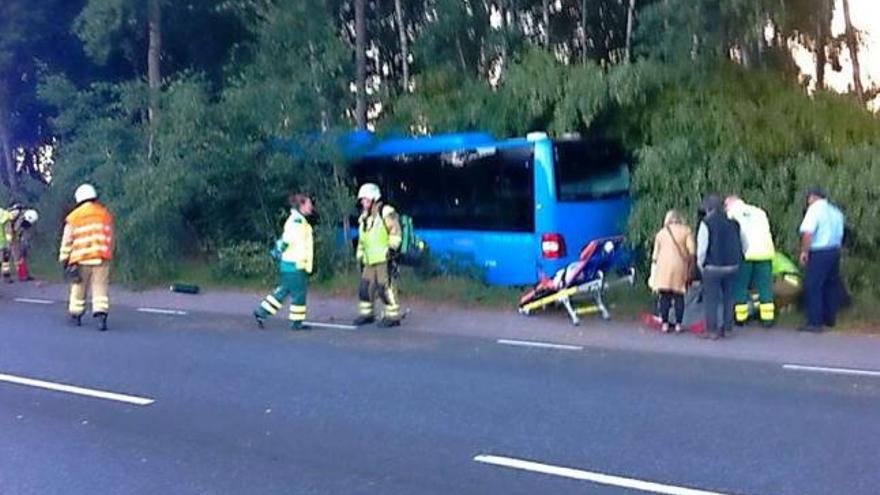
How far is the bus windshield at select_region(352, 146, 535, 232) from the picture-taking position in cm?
1661

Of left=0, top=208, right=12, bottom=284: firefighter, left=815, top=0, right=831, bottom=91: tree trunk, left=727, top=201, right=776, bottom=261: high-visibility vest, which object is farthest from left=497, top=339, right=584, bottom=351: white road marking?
left=0, top=208, right=12, bottom=284: firefighter

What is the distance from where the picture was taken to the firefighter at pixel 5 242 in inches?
859

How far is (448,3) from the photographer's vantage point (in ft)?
68.6

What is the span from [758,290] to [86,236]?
8.64 metres

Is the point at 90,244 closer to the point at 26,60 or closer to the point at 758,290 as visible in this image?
the point at 758,290

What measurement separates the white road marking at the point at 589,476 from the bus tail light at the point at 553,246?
865 cm

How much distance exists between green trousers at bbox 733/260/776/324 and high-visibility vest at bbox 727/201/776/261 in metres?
0.11

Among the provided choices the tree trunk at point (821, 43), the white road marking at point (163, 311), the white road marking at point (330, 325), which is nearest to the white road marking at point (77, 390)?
the white road marking at point (330, 325)

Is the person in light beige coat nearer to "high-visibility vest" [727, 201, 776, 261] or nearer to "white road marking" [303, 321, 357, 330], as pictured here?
"high-visibility vest" [727, 201, 776, 261]

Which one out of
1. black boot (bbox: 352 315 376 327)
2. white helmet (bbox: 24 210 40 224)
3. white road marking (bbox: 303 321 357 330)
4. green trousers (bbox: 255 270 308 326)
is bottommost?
white road marking (bbox: 303 321 357 330)

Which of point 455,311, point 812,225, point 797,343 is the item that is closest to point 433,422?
point 797,343

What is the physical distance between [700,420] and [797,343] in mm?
4559

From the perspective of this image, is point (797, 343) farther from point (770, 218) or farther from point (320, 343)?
point (320, 343)

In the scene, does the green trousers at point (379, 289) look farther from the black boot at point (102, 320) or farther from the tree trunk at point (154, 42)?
the tree trunk at point (154, 42)
